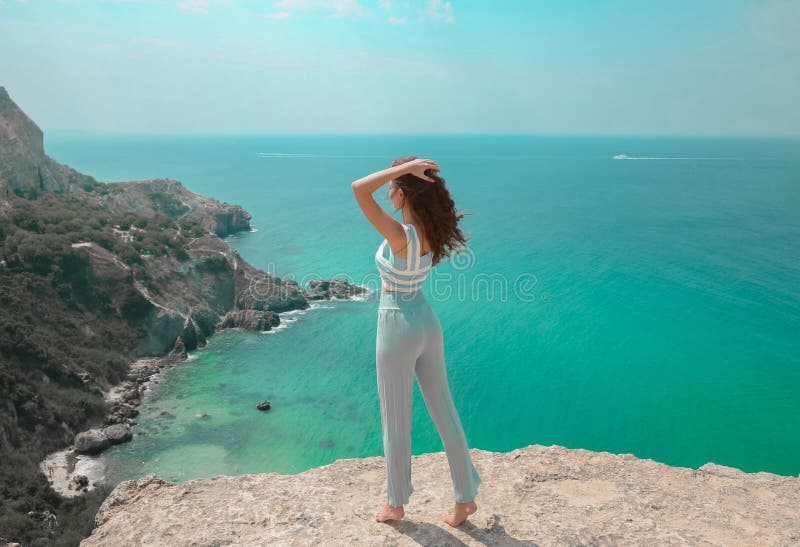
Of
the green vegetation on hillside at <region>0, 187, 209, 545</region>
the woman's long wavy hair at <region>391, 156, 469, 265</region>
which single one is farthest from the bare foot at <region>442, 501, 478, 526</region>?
the green vegetation on hillside at <region>0, 187, 209, 545</region>

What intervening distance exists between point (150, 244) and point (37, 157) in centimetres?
2300

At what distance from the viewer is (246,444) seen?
85.1 ft

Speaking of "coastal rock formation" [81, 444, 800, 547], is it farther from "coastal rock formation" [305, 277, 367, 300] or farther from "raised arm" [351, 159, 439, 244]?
"coastal rock formation" [305, 277, 367, 300]

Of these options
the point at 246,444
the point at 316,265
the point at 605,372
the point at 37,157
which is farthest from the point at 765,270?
the point at 37,157

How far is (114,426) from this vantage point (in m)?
25.4

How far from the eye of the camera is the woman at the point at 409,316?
14.3 ft

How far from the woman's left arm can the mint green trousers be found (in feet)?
1.84

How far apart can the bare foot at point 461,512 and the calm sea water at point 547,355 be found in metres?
20.6

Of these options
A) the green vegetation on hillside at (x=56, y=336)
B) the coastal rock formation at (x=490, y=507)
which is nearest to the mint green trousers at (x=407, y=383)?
the coastal rock formation at (x=490, y=507)

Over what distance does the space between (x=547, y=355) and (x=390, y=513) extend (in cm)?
3185

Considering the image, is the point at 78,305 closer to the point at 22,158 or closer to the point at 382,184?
the point at 22,158

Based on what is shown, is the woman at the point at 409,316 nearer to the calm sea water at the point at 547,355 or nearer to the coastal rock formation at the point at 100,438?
the calm sea water at the point at 547,355

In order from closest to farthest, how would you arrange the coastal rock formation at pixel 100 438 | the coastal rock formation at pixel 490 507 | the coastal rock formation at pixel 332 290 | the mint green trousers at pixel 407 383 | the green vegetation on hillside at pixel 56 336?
the mint green trousers at pixel 407 383
the coastal rock formation at pixel 490 507
the green vegetation on hillside at pixel 56 336
the coastal rock formation at pixel 100 438
the coastal rock formation at pixel 332 290

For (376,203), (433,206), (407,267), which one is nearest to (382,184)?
(376,203)
